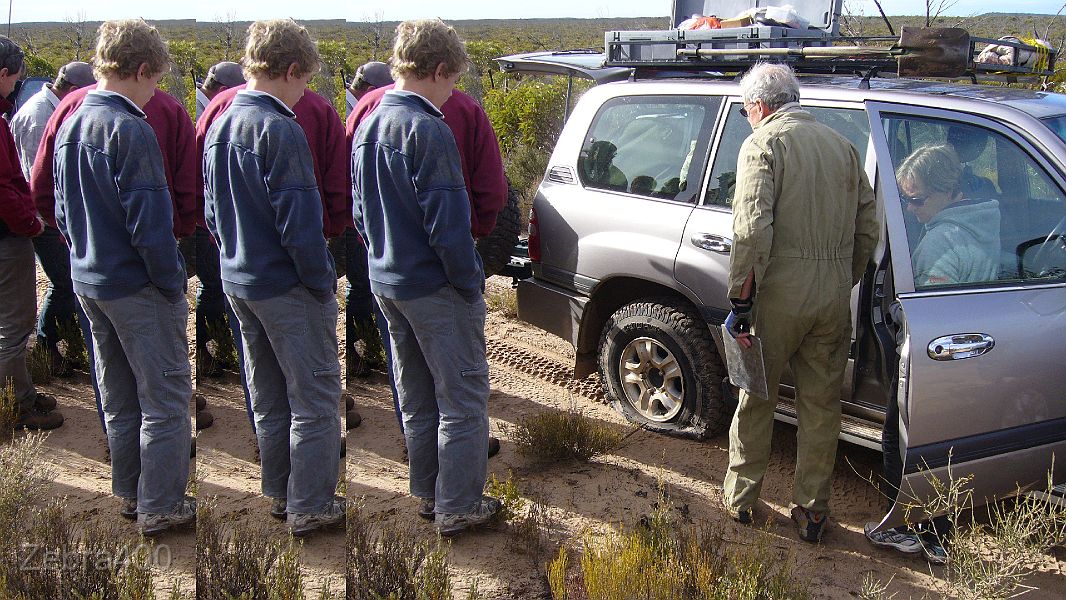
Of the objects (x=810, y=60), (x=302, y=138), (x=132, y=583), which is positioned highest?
(x=810, y=60)

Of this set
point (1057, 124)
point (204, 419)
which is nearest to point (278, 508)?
point (204, 419)

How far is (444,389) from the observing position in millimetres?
3910

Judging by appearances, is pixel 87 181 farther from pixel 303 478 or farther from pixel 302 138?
pixel 303 478

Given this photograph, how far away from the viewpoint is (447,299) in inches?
148

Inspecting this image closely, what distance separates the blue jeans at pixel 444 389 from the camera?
12.5 feet

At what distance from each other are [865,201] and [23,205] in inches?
169

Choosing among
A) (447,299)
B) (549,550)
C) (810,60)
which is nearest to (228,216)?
(447,299)

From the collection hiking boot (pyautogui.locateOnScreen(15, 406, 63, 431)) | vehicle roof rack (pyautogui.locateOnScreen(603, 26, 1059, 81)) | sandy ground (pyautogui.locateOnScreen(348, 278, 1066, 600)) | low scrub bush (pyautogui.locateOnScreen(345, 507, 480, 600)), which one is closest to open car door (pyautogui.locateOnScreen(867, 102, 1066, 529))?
sandy ground (pyautogui.locateOnScreen(348, 278, 1066, 600))

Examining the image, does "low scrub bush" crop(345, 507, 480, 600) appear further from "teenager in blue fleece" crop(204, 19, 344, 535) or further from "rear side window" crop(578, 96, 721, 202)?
"rear side window" crop(578, 96, 721, 202)

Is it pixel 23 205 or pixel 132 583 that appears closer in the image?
pixel 132 583

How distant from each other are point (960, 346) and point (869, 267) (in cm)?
57

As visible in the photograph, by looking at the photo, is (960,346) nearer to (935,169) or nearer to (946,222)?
(946,222)

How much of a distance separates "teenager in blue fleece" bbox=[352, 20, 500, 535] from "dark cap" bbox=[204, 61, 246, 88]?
3.59 feet

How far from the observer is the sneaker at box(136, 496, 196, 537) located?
3.34 meters
